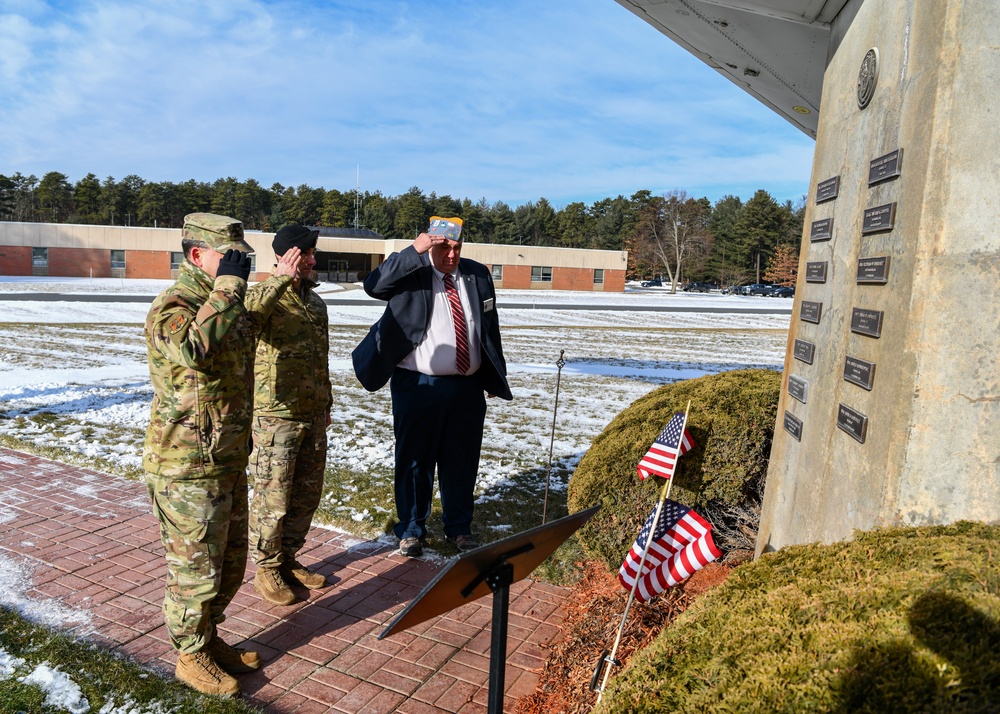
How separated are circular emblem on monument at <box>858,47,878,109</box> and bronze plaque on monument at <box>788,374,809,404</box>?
48.0 inches

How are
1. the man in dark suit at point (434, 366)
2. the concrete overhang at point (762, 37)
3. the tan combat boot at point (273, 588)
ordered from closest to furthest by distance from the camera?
1. the concrete overhang at point (762, 37)
2. the tan combat boot at point (273, 588)
3. the man in dark suit at point (434, 366)

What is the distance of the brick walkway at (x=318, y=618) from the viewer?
316 centimetres

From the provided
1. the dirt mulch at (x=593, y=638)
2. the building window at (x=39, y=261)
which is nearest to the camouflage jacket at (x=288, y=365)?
the dirt mulch at (x=593, y=638)

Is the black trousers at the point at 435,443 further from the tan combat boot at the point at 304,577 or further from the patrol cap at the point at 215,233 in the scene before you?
the patrol cap at the point at 215,233

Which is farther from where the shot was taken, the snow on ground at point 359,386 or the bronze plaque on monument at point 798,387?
the snow on ground at point 359,386

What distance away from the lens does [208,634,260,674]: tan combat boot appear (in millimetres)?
3158

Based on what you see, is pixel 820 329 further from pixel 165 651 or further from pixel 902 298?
pixel 165 651

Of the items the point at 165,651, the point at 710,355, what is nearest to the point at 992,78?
the point at 165,651

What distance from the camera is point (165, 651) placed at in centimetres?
336

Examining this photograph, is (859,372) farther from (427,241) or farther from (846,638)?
(427,241)

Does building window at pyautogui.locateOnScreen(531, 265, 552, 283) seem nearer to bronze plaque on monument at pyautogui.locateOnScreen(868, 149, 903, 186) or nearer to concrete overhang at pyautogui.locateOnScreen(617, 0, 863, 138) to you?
concrete overhang at pyautogui.locateOnScreen(617, 0, 863, 138)

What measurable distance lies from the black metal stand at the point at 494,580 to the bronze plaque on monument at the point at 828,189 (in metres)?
1.95

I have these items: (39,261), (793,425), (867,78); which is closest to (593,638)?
(793,425)

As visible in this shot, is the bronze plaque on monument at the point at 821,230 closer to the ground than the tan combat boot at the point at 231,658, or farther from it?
farther from it
